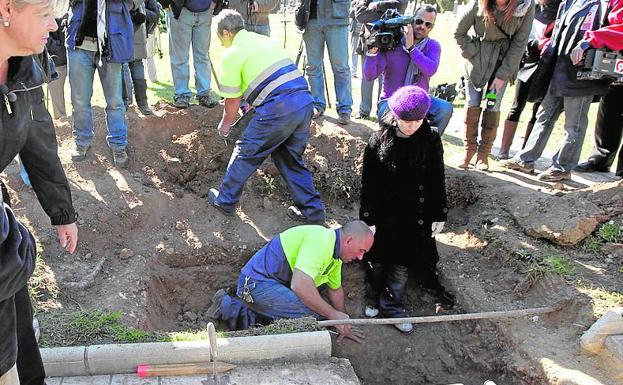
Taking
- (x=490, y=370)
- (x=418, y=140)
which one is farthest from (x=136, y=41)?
(x=490, y=370)

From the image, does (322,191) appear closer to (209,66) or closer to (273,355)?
(209,66)

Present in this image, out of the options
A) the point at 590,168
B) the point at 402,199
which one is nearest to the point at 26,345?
the point at 402,199

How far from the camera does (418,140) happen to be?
167 inches

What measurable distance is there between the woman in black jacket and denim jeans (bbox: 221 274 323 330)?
1.70 metres

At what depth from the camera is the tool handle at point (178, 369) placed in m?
3.32

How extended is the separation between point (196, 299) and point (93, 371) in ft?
5.85

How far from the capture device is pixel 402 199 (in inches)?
179

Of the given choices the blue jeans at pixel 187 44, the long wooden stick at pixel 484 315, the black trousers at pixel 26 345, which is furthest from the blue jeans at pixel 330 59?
the black trousers at pixel 26 345

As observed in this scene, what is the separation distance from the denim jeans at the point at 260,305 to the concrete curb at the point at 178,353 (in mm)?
680

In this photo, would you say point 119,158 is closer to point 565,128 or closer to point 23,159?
point 23,159

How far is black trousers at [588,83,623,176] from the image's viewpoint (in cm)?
625

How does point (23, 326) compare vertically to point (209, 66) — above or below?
below

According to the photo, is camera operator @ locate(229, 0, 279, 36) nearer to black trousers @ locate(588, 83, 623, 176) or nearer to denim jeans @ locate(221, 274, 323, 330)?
denim jeans @ locate(221, 274, 323, 330)

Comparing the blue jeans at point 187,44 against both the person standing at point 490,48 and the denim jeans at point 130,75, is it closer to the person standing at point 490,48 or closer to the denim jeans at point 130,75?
the denim jeans at point 130,75
